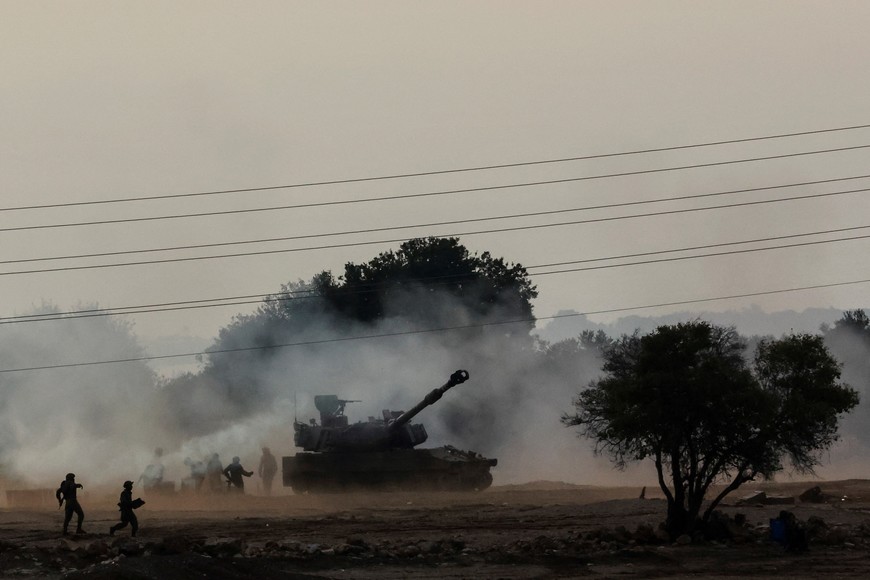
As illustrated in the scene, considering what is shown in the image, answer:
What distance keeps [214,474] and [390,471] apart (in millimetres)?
7691

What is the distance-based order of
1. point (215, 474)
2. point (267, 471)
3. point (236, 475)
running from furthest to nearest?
point (267, 471) → point (215, 474) → point (236, 475)

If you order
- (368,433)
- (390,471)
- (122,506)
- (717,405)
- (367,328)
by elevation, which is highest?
(367,328)

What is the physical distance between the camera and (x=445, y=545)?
27375mm

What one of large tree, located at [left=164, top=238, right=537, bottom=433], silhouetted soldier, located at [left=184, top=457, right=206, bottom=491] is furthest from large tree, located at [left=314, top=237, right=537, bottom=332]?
silhouetted soldier, located at [left=184, top=457, right=206, bottom=491]

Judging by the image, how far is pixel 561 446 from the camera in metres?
76.2

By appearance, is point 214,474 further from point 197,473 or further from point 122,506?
point 122,506

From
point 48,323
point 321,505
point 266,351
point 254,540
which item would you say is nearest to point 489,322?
point 266,351

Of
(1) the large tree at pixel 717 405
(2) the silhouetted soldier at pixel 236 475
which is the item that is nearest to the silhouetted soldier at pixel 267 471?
(2) the silhouetted soldier at pixel 236 475

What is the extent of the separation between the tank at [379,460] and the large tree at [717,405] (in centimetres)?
1807

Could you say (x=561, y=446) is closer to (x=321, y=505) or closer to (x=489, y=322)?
(x=489, y=322)

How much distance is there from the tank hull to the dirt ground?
18.5ft

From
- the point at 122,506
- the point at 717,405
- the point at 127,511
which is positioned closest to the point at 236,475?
the point at 122,506

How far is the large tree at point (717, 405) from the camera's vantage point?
1069 inches

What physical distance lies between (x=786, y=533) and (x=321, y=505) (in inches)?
781
